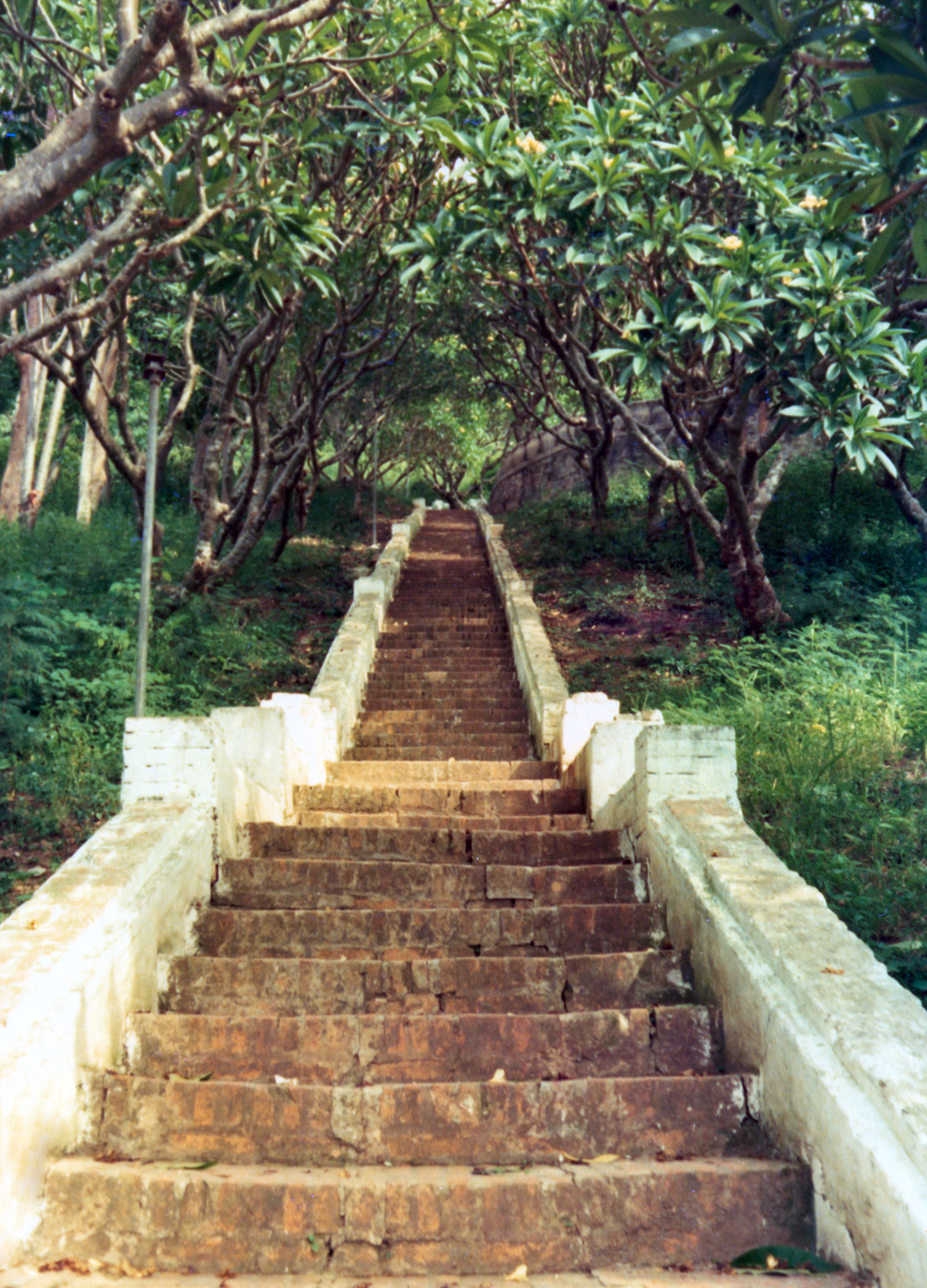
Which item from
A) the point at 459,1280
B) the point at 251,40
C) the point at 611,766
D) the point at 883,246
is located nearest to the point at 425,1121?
the point at 459,1280

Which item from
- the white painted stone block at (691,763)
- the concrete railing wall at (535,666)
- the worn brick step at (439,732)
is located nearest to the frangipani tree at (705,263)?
the concrete railing wall at (535,666)

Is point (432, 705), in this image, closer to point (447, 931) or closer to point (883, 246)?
point (447, 931)

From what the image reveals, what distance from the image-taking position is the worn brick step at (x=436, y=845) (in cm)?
546

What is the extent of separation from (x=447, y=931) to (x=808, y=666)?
16.1 feet

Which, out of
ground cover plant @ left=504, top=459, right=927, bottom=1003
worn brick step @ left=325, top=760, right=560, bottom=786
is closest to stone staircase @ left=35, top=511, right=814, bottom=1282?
ground cover plant @ left=504, top=459, right=927, bottom=1003

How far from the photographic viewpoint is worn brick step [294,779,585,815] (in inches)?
255

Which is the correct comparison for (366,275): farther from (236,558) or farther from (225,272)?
(225,272)

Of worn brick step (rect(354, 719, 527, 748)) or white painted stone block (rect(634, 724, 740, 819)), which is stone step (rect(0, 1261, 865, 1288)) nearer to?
white painted stone block (rect(634, 724, 740, 819))

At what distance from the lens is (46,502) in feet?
57.3

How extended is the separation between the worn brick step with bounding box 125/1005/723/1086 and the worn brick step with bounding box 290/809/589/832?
7.13 ft

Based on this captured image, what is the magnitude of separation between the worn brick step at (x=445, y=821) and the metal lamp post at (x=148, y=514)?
1.42 metres

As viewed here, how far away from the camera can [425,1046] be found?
370 cm

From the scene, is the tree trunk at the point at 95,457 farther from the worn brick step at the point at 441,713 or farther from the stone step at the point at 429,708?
the worn brick step at the point at 441,713

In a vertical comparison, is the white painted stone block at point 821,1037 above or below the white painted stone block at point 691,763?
below
